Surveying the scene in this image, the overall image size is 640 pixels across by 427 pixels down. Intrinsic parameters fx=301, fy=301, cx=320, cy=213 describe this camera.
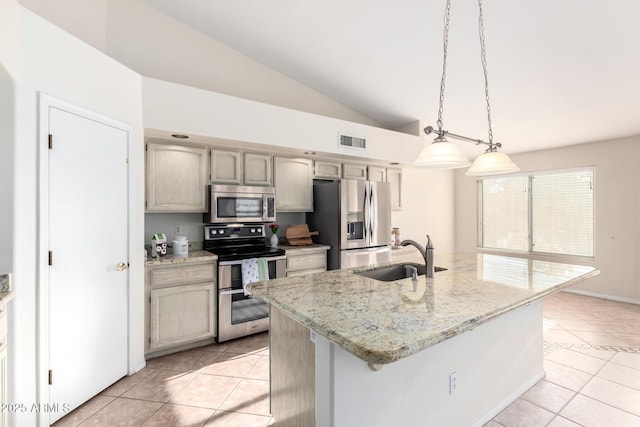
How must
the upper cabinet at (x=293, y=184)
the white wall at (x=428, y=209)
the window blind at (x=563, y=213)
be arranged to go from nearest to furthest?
the upper cabinet at (x=293, y=184)
the window blind at (x=563, y=213)
the white wall at (x=428, y=209)

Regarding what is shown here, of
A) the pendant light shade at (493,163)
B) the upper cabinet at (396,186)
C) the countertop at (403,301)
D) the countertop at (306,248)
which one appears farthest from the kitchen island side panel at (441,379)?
the upper cabinet at (396,186)

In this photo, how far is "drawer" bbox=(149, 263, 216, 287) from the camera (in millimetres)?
2750

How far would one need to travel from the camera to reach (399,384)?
1.46 metres

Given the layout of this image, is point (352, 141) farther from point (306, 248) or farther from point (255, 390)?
point (255, 390)

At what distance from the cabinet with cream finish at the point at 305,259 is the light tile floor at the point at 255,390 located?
0.86 metres

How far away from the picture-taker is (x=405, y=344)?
3.26ft

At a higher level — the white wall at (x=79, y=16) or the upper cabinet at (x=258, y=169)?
the white wall at (x=79, y=16)

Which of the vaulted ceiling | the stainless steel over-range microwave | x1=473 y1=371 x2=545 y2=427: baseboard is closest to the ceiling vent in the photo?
the vaulted ceiling

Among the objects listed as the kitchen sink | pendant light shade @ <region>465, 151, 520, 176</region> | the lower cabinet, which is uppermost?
pendant light shade @ <region>465, 151, 520, 176</region>

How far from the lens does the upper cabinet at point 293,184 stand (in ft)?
12.5

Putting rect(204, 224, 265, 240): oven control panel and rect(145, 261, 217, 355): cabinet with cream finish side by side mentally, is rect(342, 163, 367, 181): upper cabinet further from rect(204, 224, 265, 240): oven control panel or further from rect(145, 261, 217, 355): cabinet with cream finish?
rect(145, 261, 217, 355): cabinet with cream finish

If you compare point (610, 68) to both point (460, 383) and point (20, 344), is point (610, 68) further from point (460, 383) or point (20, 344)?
point (20, 344)

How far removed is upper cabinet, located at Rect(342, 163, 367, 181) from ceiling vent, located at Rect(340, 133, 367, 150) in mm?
413

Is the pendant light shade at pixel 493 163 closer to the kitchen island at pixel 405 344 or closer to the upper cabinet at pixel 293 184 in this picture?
the kitchen island at pixel 405 344
